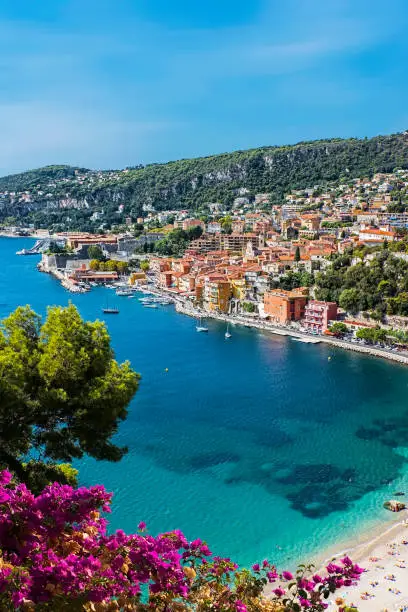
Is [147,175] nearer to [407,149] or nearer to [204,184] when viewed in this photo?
[204,184]

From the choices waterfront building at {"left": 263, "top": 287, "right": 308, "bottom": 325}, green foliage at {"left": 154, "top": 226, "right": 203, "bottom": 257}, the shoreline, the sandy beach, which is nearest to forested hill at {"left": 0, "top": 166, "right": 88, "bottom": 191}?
green foliage at {"left": 154, "top": 226, "right": 203, "bottom": 257}

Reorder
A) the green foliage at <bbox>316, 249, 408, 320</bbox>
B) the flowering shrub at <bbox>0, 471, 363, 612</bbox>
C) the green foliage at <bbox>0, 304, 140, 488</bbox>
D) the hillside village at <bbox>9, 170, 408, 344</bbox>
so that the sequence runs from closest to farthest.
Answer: the flowering shrub at <bbox>0, 471, 363, 612</bbox> → the green foliage at <bbox>0, 304, 140, 488</bbox> → the green foliage at <bbox>316, 249, 408, 320</bbox> → the hillside village at <bbox>9, 170, 408, 344</bbox>

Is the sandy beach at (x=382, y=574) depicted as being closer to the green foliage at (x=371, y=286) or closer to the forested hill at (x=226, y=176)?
the green foliage at (x=371, y=286)

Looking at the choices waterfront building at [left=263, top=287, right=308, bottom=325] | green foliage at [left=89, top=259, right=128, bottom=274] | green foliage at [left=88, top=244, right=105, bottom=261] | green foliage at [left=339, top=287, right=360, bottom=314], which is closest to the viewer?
green foliage at [left=339, top=287, right=360, bottom=314]

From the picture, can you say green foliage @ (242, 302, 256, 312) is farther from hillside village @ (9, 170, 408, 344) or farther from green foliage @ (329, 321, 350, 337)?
green foliage @ (329, 321, 350, 337)

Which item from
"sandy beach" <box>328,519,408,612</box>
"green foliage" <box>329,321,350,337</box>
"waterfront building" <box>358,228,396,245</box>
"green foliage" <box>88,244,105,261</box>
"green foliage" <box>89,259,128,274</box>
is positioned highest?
"waterfront building" <box>358,228,396,245</box>

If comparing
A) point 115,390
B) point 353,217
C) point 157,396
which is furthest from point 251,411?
point 353,217

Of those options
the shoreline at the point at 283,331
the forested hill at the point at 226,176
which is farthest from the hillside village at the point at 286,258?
the forested hill at the point at 226,176
